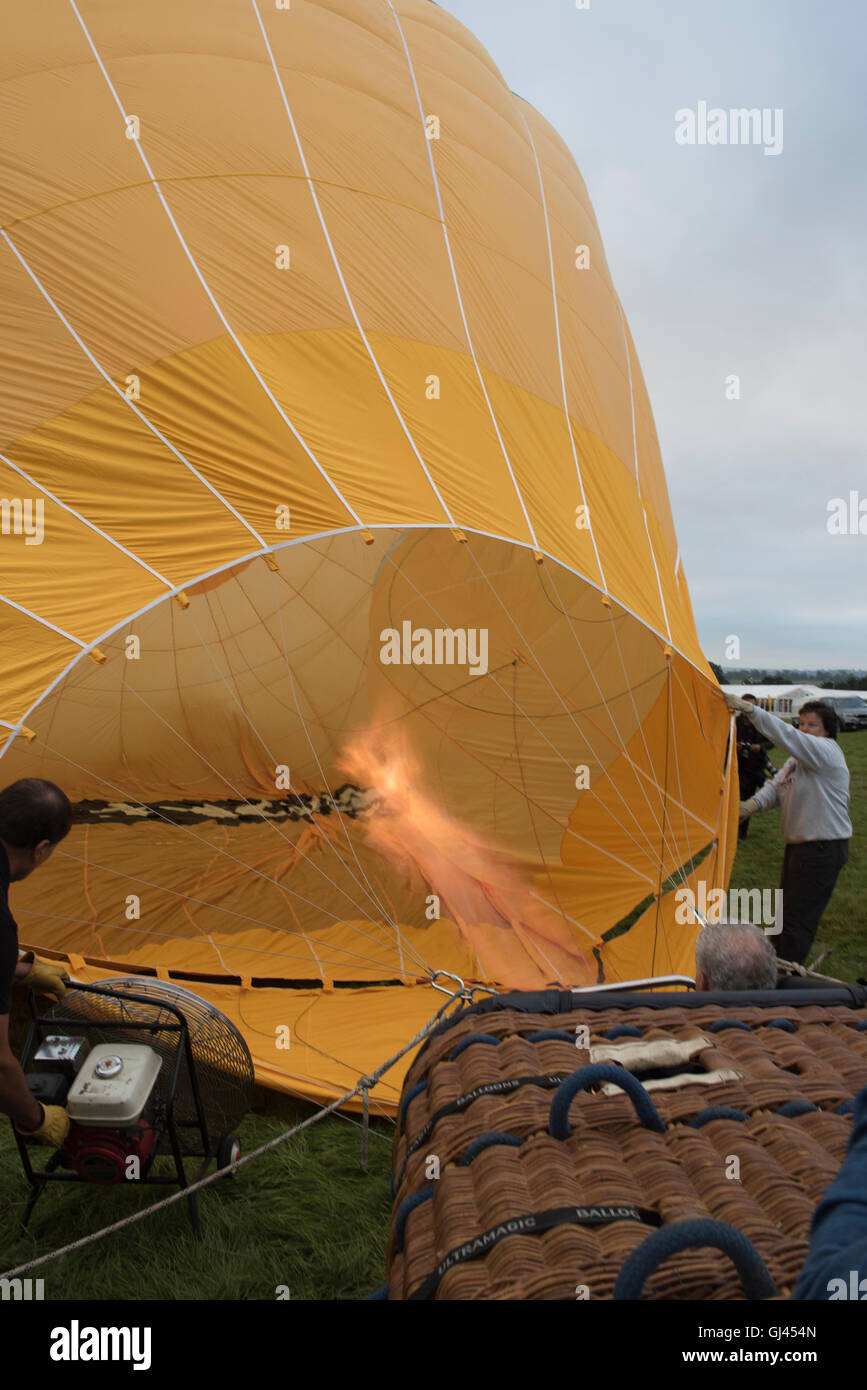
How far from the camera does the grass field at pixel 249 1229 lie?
196cm

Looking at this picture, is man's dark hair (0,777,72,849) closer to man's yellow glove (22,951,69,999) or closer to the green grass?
man's yellow glove (22,951,69,999)

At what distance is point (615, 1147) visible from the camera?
2.72 ft

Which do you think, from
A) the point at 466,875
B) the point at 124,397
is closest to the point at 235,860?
the point at 466,875

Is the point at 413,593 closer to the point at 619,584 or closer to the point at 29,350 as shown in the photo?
the point at 619,584

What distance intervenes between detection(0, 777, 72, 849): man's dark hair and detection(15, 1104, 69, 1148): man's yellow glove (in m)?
0.62

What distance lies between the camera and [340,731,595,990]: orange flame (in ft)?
12.5

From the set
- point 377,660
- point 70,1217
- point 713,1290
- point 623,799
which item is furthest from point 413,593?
point 713,1290

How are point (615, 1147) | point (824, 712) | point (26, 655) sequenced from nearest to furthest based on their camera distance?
1. point (615, 1147)
2. point (26, 655)
3. point (824, 712)

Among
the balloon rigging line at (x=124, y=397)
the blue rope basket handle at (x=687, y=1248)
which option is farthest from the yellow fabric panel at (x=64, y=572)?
the blue rope basket handle at (x=687, y=1248)

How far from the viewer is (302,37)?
3881mm

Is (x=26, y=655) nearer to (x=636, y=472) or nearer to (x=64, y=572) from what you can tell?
(x=64, y=572)

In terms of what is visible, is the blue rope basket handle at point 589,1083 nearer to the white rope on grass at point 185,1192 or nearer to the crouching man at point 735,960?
the white rope on grass at point 185,1192

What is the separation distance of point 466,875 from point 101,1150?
2.45 meters
